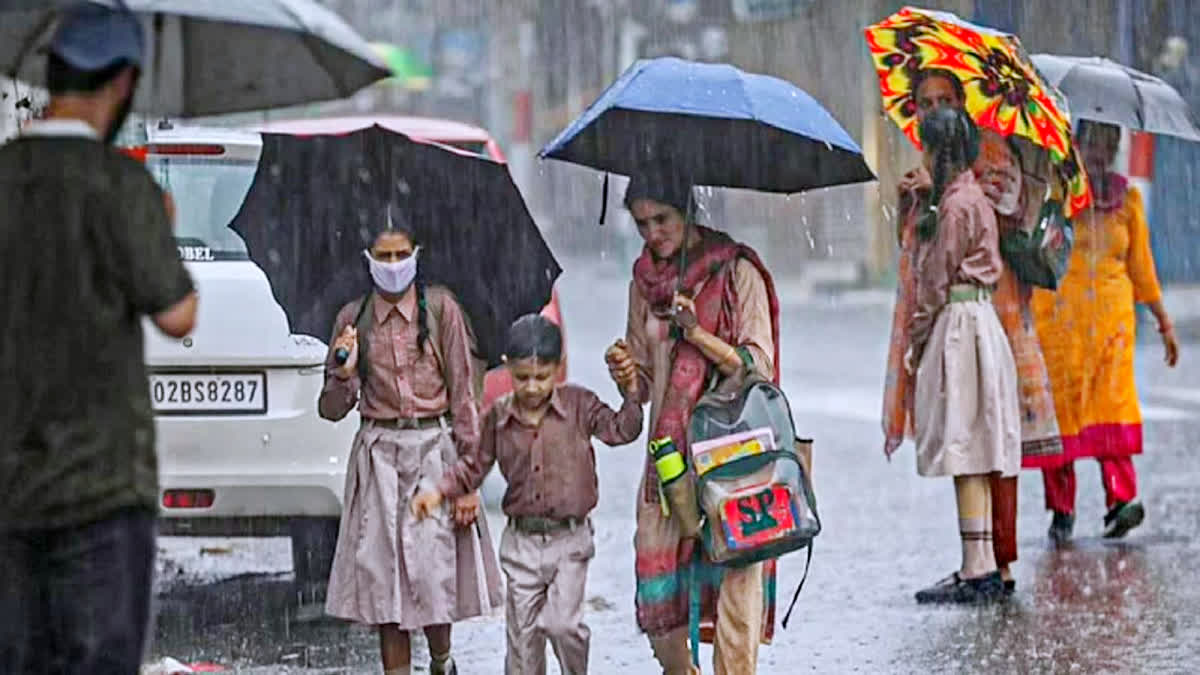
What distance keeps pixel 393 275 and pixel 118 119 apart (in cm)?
221

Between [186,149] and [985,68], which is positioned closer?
[985,68]

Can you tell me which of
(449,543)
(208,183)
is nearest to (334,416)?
(449,543)

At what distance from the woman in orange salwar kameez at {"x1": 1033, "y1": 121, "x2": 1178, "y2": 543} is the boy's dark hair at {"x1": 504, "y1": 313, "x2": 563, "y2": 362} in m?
4.21

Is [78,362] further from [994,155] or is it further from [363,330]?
[994,155]

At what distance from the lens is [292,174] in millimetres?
7367

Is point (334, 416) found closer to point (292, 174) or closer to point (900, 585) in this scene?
point (292, 174)

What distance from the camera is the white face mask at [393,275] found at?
23.0ft

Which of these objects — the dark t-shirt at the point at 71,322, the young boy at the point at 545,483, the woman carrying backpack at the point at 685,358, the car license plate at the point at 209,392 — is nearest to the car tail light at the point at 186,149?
the car license plate at the point at 209,392

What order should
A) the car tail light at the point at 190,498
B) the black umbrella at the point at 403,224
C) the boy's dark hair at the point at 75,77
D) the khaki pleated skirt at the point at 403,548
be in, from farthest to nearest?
the car tail light at the point at 190,498
the black umbrella at the point at 403,224
the khaki pleated skirt at the point at 403,548
the boy's dark hair at the point at 75,77

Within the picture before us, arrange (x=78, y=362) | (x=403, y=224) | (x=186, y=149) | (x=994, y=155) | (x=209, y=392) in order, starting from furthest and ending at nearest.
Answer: (x=994, y=155)
(x=186, y=149)
(x=209, y=392)
(x=403, y=224)
(x=78, y=362)

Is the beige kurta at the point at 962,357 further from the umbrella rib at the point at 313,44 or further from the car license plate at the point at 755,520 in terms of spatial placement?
the umbrella rib at the point at 313,44

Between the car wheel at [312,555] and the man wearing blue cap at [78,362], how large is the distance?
13.8 ft

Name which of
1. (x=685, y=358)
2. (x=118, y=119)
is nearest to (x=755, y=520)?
(x=685, y=358)

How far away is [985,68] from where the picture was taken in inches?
338
